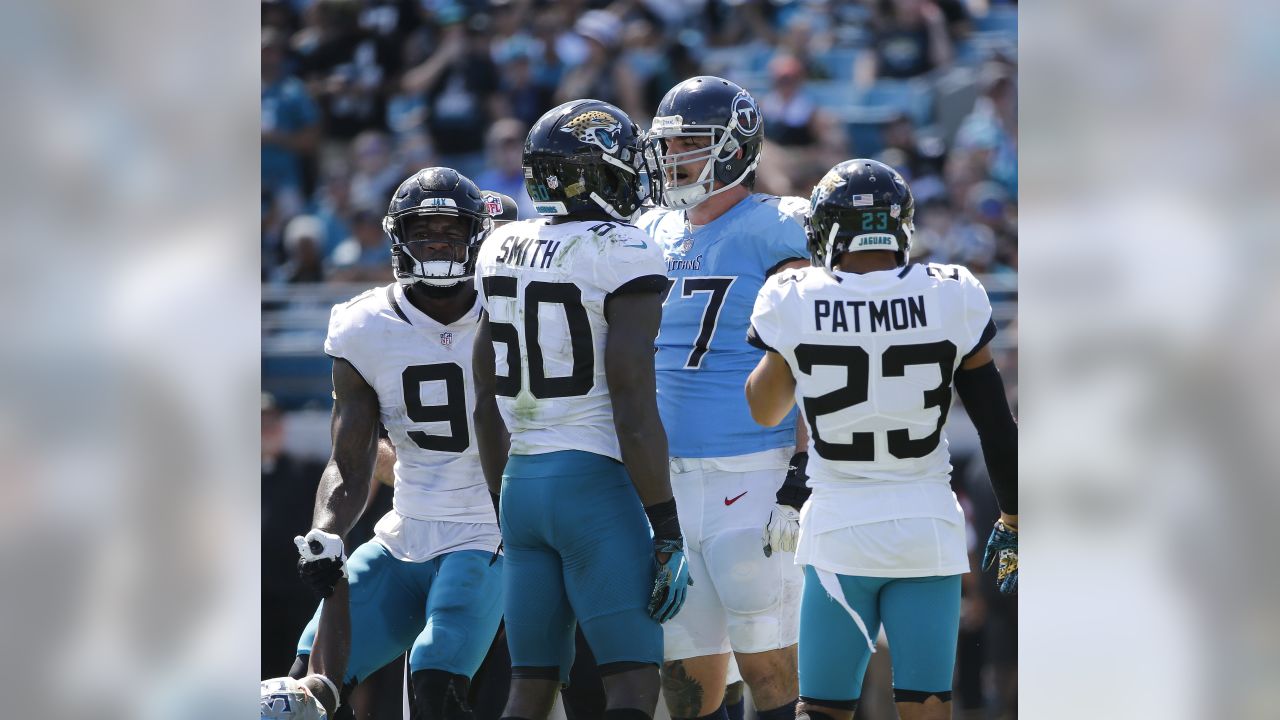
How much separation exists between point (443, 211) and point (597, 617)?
5.37ft

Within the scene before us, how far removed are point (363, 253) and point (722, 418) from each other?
6.46 m

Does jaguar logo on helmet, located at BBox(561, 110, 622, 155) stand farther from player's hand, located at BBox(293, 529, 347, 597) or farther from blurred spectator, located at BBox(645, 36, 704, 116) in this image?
blurred spectator, located at BBox(645, 36, 704, 116)

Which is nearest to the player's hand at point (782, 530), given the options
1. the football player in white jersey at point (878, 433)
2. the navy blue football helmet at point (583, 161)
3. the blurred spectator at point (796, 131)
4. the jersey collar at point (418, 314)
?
the football player in white jersey at point (878, 433)

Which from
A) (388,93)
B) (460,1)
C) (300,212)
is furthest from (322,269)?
(460,1)

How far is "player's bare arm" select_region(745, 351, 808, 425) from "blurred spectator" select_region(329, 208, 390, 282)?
636 cm

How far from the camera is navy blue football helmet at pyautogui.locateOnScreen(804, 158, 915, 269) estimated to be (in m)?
3.92

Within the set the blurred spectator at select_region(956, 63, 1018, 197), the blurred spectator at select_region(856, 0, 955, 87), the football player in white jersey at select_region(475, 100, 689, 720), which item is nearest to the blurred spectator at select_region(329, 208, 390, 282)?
the blurred spectator at select_region(856, 0, 955, 87)

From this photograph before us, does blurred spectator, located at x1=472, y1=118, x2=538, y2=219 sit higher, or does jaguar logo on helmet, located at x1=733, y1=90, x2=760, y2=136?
blurred spectator, located at x1=472, y1=118, x2=538, y2=219

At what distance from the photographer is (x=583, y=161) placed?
13.2 feet

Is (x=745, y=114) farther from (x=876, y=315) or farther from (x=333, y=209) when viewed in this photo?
Answer: (x=333, y=209)

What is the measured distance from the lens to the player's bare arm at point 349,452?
15.2 feet

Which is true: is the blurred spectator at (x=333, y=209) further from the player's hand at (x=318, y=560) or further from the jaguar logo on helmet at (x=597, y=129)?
the jaguar logo on helmet at (x=597, y=129)

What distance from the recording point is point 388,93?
12.4 meters
